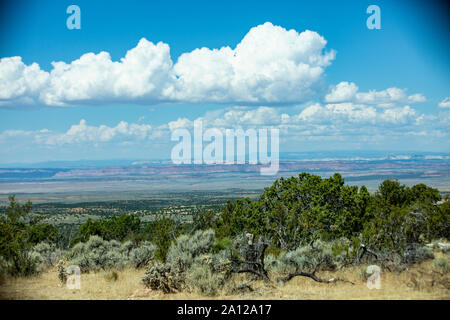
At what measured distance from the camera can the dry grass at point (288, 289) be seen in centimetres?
900

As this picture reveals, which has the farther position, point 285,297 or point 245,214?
point 245,214

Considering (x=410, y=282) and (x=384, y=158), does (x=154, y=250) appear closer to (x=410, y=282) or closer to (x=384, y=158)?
(x=410, y=282)

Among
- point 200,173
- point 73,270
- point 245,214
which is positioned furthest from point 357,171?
point 73,270

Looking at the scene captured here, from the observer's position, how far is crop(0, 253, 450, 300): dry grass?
9000 millimetres

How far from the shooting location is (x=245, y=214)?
18.8 meters

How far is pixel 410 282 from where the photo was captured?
979 cm

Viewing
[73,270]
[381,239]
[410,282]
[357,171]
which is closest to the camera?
[410,282]

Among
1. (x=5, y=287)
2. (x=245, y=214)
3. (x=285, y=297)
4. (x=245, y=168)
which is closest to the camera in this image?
(x=285, y=297)

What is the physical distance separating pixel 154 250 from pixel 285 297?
6289mm

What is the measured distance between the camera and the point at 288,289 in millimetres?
9672
